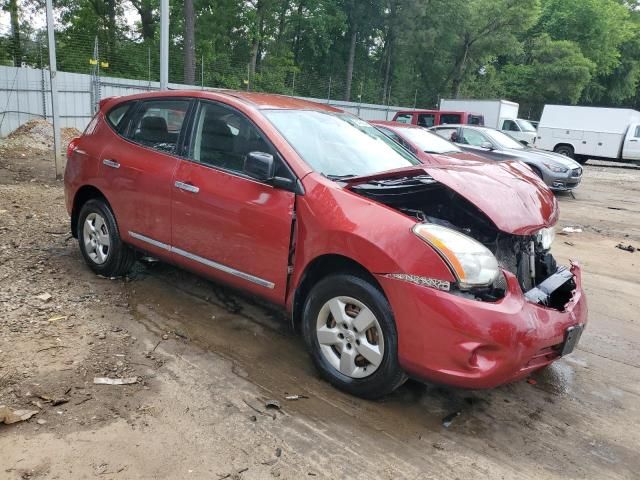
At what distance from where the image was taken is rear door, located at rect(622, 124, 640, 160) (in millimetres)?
21345

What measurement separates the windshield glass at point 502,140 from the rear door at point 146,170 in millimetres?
9376

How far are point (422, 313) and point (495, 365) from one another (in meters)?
0.45

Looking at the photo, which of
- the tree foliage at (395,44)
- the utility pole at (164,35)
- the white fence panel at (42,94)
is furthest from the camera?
the tree foliage at (395,44)

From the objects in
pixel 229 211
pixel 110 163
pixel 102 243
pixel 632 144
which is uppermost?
pixel 632 144

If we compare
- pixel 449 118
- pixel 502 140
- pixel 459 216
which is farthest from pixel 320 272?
pixel 449 118

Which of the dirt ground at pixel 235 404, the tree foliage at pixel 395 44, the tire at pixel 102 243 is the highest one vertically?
the tree foliage at pixel 395 44

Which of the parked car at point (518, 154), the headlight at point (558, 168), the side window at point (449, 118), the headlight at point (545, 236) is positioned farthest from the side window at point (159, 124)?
the side window at point (449, 118)

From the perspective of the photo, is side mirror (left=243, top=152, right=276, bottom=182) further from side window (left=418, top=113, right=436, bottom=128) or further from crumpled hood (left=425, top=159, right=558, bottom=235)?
side window (left=418, top=113, right=436, bottom=128)

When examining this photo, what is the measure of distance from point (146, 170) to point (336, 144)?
1.59m

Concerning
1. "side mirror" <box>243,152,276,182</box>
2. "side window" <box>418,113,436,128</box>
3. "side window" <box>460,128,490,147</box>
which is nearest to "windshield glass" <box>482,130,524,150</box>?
"side window" <box>460,128,490,147</box>

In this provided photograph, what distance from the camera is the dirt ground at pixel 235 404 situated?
269 centimetres

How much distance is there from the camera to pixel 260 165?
11.3 feet

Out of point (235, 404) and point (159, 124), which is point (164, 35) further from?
point (235, 404)

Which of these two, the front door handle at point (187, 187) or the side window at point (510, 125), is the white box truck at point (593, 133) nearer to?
the side window at point (510, 125)
